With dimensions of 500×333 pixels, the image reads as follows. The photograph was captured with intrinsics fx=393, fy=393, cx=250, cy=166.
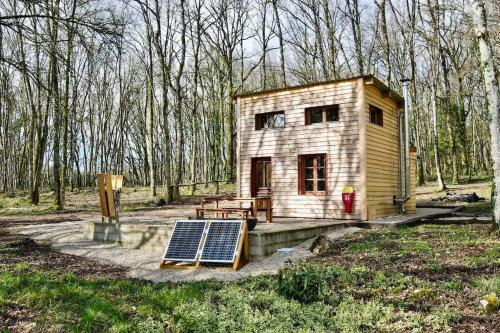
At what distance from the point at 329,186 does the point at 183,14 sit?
14.5m

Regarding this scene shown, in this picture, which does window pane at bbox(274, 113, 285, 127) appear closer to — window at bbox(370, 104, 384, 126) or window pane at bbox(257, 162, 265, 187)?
window pane at bbox(257, 162, 265, 187)

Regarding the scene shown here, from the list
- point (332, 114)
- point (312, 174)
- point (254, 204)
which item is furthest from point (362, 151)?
point (254, 204)

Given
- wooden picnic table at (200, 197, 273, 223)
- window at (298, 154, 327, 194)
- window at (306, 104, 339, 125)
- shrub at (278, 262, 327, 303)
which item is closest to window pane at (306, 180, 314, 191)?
window at (298, 154, 327, 194)

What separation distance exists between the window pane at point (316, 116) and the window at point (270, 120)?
3.54 feet

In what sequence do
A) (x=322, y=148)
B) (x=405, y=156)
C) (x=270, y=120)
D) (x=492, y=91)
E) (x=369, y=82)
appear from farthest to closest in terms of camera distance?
(x=405, y=156)
(x=270, y=120)
(x=322, y=148)
(x=369, y=82)
(x=492, y=91)

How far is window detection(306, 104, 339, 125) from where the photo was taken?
1335cm

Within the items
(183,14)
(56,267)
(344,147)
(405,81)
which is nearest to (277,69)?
(183,14)

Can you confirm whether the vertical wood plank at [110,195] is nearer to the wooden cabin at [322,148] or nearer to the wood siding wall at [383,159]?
the wooden cabin at [322,148]

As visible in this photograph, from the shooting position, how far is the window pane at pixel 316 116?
44.5 feet

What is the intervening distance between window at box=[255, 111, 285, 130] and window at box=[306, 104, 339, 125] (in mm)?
1002

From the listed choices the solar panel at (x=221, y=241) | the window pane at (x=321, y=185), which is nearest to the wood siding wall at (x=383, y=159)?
the window pane at (x=321, y=185)

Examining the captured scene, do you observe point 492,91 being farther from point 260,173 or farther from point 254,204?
point 260,173

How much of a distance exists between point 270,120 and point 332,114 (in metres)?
2.37

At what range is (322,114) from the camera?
13.5 metres
